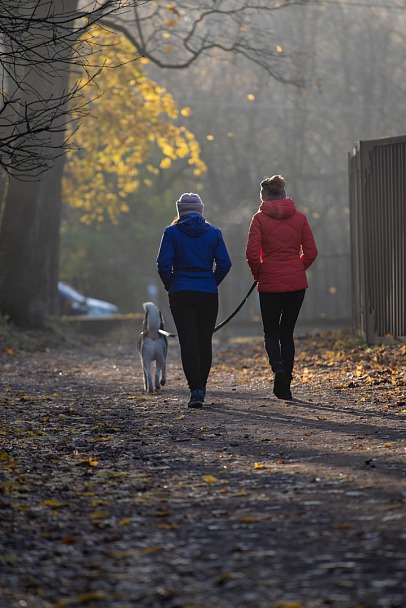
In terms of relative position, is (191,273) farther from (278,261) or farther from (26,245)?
(26,245)

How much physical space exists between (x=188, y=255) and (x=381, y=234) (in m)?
4.71

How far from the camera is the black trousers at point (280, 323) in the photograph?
10.5 m

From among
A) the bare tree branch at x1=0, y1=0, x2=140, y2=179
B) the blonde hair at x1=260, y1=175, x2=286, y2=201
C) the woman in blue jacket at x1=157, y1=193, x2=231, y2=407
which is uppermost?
the bare tree branch at x1=0, y1=0, x2=140, y2=179

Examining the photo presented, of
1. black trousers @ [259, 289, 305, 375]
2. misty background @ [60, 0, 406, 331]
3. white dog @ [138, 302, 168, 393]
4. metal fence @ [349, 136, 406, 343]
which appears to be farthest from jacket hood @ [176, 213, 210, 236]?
misty background @ [60, 0, 406, 331]

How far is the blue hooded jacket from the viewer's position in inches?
403

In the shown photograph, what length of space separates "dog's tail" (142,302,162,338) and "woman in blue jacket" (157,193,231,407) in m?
1.50

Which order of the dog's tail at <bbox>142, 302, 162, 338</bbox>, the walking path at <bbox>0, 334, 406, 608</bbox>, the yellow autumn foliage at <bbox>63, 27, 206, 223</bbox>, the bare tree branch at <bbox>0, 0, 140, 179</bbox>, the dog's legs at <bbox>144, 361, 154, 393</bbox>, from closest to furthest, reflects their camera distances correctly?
the walking path at <bbox>0, 334, 406, 608</bbox> < the bare tree branch at <bbox>0, 0, 140, 179</bbox> < the dog's tail at <bbox>142, 302, 162, 338</bbox> < the dog's legs at <bbox>144, 361, 154, 393</bbox> < the yellow autumn foliage at <bbox>63, 27, 206, 223</bbox>

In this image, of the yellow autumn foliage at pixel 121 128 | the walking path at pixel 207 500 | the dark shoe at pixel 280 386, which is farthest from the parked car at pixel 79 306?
the dark shoe at pixel 280 386

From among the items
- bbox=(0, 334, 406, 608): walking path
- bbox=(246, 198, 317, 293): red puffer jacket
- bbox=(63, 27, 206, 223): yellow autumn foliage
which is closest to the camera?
bbox=(0, 334, 406, 608): walking path

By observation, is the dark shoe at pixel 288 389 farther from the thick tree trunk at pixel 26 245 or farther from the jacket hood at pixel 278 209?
the thick tree trunk at pixel 26 245

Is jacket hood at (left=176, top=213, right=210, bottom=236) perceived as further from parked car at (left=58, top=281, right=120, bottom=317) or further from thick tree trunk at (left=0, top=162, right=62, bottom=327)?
parked car at (left=58, top=281, right=120, bottom=317)

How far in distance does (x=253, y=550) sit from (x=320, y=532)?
0.39 meters

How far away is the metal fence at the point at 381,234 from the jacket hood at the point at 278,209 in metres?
3.57

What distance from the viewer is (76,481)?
22.4 feet
